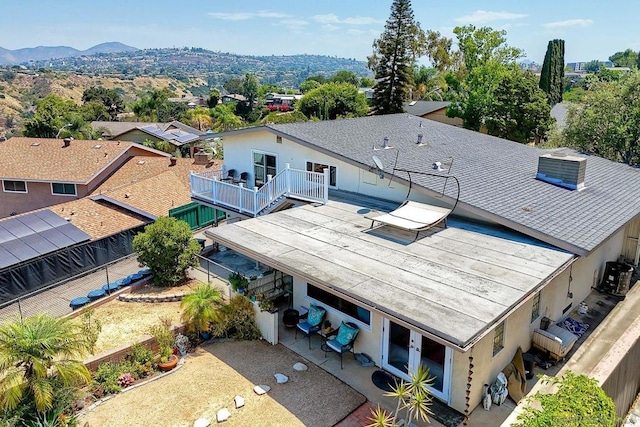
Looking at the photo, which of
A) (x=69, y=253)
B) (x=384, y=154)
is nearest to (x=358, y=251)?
(x=384, y=154)

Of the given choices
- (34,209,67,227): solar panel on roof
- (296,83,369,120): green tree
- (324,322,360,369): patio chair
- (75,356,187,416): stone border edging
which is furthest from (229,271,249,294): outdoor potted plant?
(296,83,369,120): green tree

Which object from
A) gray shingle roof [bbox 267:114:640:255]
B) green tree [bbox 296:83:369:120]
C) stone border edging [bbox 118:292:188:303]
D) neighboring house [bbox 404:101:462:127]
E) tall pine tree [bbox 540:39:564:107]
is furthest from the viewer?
green tree [bbox 296:83:369:120]

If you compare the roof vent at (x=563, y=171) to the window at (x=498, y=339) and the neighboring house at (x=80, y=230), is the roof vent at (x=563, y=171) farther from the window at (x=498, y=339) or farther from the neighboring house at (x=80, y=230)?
the neighboring house at (x=80, y=230)

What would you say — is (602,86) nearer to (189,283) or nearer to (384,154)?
(384,154)

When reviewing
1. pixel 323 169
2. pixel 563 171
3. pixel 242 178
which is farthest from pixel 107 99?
pixel 563 171

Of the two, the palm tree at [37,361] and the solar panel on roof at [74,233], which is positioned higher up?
the palm tree at [37,361]

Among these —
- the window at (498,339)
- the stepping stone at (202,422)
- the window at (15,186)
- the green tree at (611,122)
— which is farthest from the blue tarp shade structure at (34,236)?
the green tree at (611,122)

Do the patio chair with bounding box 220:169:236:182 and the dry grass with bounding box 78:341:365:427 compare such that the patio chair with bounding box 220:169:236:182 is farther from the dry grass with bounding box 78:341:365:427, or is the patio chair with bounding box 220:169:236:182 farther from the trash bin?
the trash bin
